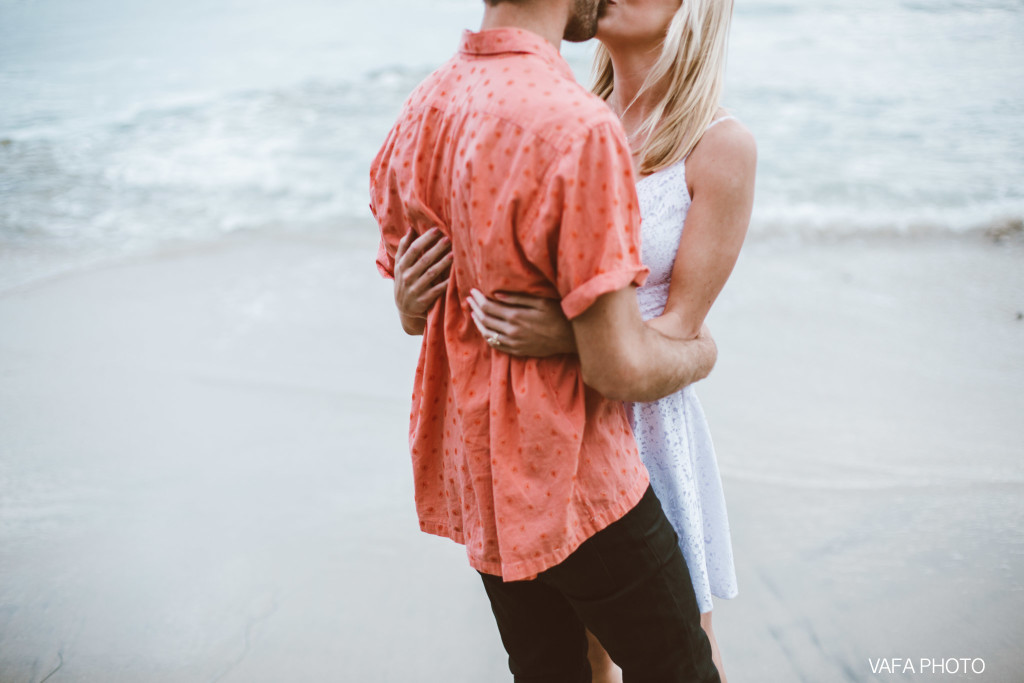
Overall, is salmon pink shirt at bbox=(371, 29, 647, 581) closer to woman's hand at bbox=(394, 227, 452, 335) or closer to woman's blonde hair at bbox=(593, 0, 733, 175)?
woman's hand at bbox=(394, 227, 452, 335)

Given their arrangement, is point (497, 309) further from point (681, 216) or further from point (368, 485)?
point (368, 485)

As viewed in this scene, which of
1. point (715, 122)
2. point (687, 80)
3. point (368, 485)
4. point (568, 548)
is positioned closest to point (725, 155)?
point (715, 122)

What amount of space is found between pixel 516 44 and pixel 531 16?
8 cm

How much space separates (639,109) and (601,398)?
809 mm

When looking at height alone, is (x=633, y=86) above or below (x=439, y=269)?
above

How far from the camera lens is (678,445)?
1.58 metres

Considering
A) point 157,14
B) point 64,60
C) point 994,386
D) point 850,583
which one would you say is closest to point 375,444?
point 850,583

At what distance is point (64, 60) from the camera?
38.6ft

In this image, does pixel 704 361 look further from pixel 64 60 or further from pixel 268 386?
pixel 64 60

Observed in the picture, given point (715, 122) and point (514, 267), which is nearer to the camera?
point (514, 267)

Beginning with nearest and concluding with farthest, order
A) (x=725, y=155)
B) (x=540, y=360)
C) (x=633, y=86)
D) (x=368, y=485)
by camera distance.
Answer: (x=540, y=360)
(x=725, y=155)
(x=633, y=86)
(x=368, y=485)

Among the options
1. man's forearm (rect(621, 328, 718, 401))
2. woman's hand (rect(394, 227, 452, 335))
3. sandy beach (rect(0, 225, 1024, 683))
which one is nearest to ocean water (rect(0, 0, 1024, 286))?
sandy beach (rect(0, 225, 1024, 683))

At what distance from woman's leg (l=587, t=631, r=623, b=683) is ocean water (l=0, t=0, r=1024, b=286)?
416cm

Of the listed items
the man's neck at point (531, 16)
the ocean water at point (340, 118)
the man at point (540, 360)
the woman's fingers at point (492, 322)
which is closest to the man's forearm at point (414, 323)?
the man at point (540, 360)
